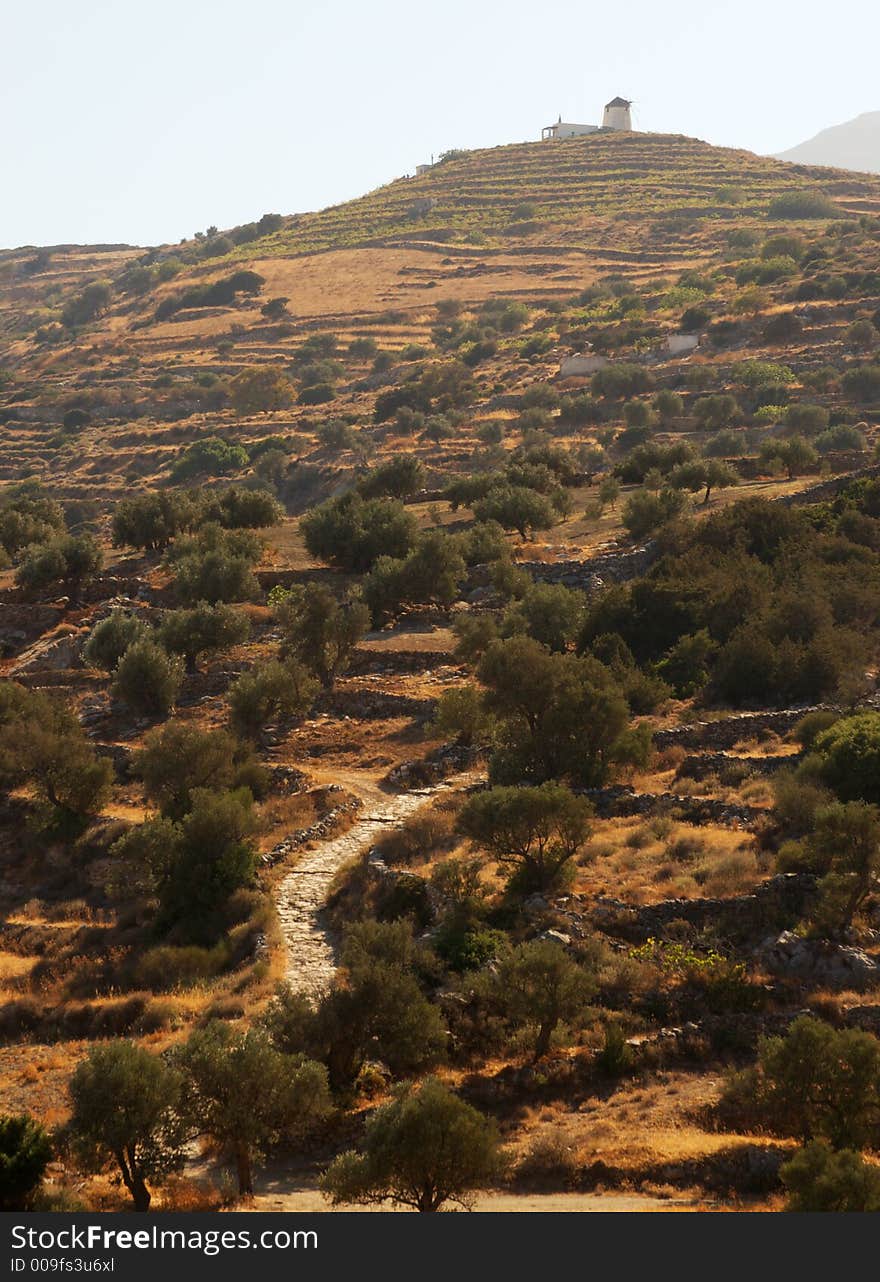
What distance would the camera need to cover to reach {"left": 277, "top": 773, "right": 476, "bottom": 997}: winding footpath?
75.2ft

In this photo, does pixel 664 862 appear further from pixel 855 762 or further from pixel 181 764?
pixel 181 764

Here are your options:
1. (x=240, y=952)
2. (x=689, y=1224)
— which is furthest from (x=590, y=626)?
(x=689, y=1224)

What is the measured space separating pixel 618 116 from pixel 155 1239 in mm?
208430

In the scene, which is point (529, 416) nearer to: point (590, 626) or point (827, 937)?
point (590, 626)

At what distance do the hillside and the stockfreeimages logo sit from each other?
11.7ft

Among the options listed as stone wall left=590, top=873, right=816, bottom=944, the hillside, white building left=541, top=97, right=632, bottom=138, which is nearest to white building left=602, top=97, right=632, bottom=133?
white building left=541, top=97, right=632, bottom=138

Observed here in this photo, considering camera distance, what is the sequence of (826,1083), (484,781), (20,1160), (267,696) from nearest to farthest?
1. (20,1160)
2. (826,1083)
3. (484,781)
4. (267,696)

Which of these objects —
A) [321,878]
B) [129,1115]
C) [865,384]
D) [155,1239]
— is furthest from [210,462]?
[155,1239]

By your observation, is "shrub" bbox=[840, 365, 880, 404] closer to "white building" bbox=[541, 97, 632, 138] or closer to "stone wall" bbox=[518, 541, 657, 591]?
"stone wall" bbox=[518, 541, 657, 591]

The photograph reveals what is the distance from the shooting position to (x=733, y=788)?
2858 centimetres

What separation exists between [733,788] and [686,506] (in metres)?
23.8

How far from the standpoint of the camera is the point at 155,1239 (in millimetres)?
12422

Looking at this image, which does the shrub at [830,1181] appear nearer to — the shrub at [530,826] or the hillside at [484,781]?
the hillside at [484,781]

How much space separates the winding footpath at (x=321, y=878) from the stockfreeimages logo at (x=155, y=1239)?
23.4 ft
